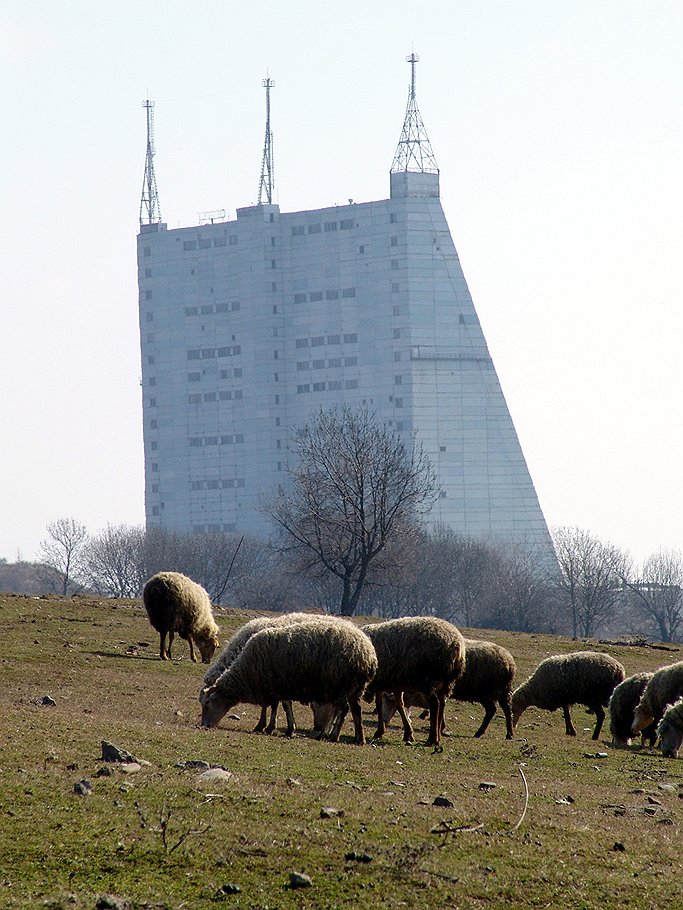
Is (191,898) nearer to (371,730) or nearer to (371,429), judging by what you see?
(371,730)

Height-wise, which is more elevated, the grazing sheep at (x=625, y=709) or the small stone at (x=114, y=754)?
the small stone at (x=114, y=754)

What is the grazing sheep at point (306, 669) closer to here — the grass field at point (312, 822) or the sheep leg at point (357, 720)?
the sheep leg at point (357, 720)

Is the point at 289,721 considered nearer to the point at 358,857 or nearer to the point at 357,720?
the point at 357,720

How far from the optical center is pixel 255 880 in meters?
11.3

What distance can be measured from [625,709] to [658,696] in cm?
95

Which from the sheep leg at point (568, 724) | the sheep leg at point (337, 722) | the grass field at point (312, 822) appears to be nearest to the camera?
the grass field at point (312, 822)

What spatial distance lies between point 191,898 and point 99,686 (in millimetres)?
15328

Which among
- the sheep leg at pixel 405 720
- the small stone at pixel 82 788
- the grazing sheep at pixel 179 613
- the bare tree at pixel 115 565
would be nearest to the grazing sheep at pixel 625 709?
the sheep leg at pixel 405 720

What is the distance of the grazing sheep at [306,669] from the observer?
2036 centimetres

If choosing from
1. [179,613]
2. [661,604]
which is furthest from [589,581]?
[179,613]

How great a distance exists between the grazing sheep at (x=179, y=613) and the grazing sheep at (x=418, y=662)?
11212mm

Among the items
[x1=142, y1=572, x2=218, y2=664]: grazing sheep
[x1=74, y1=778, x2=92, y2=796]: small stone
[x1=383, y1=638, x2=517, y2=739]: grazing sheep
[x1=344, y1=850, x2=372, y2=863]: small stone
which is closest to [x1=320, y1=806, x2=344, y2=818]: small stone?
[x1=344, y1=850, x2=372, y2=863]: small stone

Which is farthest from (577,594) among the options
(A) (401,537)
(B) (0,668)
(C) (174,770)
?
(C) (174,770)

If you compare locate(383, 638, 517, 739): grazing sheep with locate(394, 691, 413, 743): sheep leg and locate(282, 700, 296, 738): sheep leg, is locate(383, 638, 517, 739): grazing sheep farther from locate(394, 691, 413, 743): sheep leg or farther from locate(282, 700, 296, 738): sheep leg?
locate(282, 700, 296, 738): sheep leg
